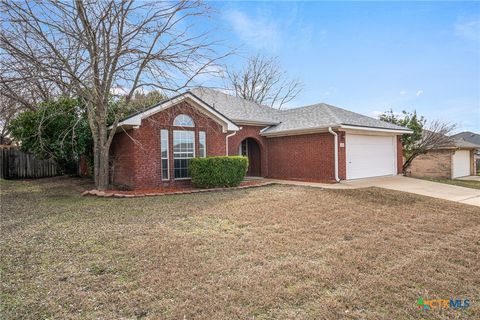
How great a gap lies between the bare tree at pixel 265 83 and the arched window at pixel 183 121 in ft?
67.2

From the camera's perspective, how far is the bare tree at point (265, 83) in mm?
33531

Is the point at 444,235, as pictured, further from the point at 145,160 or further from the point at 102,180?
the point at 102,180

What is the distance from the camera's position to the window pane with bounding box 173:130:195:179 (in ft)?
42.2

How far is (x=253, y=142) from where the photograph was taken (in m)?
18.1

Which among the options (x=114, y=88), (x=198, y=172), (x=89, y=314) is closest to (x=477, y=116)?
(x=198, y=172)

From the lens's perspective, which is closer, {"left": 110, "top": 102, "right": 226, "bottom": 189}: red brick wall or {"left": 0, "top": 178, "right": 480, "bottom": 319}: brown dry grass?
{"left": 0, "top": 178, "right": 480, "bottom": 319}: brown dry grass

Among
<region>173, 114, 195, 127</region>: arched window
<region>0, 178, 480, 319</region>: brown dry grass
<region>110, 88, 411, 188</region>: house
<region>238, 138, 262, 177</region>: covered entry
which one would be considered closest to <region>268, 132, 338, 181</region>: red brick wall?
<region>110, 88, 411, 188</region>: house

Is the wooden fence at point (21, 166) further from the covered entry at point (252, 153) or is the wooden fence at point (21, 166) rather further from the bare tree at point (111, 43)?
the covered entry at point (252, 153)

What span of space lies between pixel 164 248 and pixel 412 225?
18.8ft

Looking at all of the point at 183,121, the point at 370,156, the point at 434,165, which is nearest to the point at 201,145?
the point at 183,121

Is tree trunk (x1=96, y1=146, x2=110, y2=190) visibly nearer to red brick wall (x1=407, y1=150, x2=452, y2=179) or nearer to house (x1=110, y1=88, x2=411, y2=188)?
house (x1=110, y1=88, x2=411, y2=188)

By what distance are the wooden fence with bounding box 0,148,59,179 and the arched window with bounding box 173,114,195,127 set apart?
1094 cm

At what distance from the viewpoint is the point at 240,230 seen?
5.97m

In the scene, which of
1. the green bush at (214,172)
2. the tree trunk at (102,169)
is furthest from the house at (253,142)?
the green bush at (214,172)
